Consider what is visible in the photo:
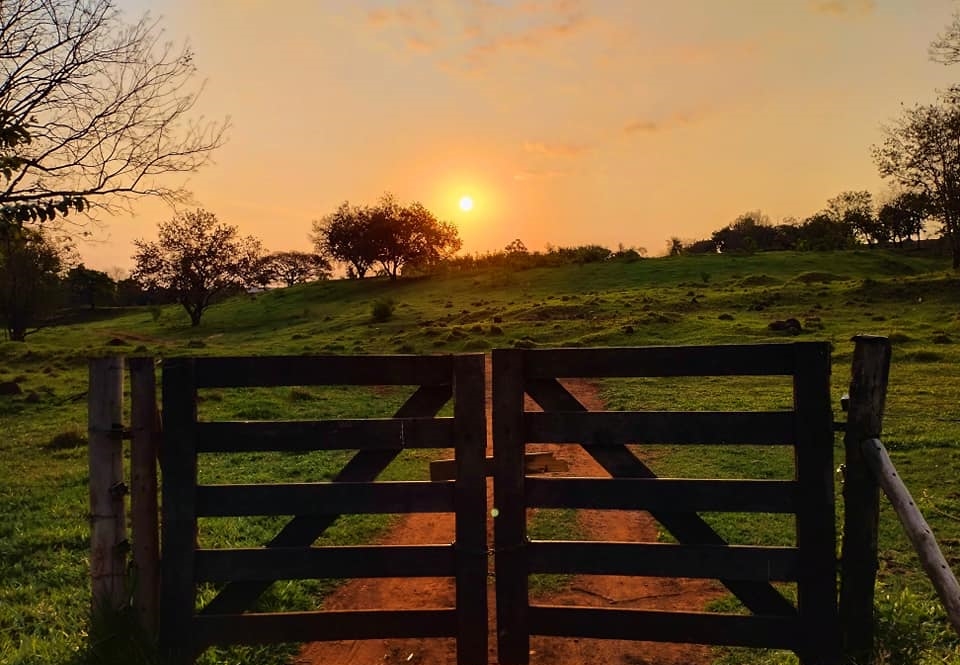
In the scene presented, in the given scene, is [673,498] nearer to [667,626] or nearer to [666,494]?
[666,494]

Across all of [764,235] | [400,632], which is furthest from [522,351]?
[764,235]

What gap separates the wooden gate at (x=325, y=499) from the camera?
16.0 feet

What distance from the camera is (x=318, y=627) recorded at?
4.99 metres

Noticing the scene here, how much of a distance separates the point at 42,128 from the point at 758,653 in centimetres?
1329

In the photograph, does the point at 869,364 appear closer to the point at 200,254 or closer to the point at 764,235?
the point at 200,254

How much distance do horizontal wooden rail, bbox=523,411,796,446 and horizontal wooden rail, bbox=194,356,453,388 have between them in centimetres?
76

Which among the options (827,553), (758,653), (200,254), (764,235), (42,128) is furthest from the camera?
(764,235)

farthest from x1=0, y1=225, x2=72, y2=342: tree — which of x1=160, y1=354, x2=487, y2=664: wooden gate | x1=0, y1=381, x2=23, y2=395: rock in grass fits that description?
x1=160, y1=354, x2=487, y2=664: wooden gate

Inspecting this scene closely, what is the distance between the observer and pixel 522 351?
4.86 meters

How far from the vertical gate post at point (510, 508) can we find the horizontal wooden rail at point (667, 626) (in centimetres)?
16

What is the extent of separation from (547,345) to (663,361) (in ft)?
73.4

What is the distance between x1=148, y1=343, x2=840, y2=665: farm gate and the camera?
4812 mm

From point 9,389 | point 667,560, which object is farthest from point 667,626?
point 9,389

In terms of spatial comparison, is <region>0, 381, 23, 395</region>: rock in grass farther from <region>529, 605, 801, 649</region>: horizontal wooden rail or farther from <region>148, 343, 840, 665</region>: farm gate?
<region>529, 605, 801, 649</region>: horizontal wooden rail
